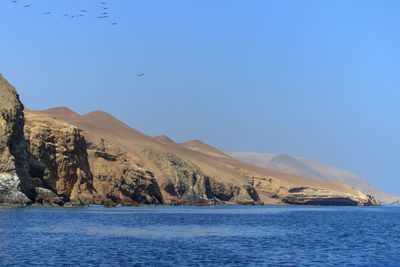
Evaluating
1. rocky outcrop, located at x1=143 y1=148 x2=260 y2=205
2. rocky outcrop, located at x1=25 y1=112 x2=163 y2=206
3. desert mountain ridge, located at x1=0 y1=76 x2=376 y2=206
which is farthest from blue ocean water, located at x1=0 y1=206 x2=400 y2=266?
rocky outcrop, located at x1=143 y1=148 x2=260 y2=205

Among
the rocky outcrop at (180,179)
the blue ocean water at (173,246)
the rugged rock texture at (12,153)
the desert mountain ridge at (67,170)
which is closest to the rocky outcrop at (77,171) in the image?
the desert mountain ridge at (67,170)

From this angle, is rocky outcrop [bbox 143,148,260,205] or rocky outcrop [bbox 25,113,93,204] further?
rocky outcrop [bbox 143,148,260,205]

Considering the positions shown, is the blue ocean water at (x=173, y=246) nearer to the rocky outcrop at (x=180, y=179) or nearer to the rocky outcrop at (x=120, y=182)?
the rocky outcrop at (x=120, y=182)

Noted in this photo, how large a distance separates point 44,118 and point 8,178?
4616 centimetres

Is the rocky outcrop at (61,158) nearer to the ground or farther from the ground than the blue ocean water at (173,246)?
farther from the ground

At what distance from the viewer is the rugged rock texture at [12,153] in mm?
86125

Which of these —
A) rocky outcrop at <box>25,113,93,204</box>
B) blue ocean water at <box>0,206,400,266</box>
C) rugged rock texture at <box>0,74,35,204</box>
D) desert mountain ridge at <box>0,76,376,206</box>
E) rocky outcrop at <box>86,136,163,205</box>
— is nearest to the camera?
blue ocean water at <box>0,206,400,266</box>

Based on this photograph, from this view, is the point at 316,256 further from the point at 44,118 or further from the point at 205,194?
the point at 205,194

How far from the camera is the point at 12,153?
9244cm

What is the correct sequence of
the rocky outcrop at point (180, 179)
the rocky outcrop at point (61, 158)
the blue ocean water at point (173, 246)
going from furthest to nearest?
the rocky outcrop at point (180, 179) < the rocky outcrop at point (61, 158) < the blue ocean water at point (173, 246)

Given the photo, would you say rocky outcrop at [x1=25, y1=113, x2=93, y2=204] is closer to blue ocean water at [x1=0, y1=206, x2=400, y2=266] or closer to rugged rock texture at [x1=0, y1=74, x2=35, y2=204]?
rugged rock texture at [x1=0, y1=74, x2=35, y2=204]

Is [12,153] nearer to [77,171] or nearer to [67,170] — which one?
[67,170]

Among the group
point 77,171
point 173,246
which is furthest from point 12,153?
point 173,246

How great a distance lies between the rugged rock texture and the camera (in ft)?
283
